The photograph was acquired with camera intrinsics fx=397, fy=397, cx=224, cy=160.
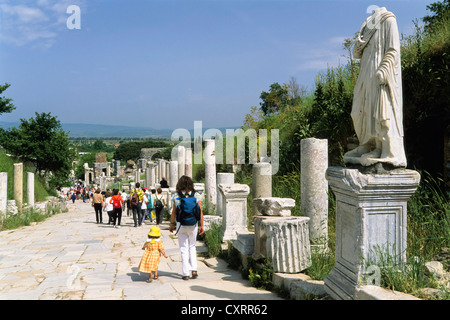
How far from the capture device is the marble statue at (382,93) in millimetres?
3962

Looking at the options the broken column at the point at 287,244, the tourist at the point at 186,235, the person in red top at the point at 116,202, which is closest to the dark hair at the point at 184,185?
the tourist at the point at 186,235

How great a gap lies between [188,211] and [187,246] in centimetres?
58

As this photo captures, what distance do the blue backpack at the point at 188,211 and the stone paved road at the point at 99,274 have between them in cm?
91

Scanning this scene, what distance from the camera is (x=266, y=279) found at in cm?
549

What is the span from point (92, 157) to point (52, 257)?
3122 inches

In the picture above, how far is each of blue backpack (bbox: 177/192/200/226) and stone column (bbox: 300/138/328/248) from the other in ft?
5.73

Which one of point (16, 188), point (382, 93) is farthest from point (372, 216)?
point (16, 188)

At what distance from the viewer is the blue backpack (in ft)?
19.9

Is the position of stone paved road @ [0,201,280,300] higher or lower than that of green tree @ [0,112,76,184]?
lower

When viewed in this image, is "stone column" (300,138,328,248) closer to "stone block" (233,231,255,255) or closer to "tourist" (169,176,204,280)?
"stone block" (233,231,255,255)

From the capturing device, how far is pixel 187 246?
6223 mm

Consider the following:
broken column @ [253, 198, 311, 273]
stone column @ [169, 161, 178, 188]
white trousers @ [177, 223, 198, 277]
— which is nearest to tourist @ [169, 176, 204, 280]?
white trousers @ [177, 223, 198, 277]

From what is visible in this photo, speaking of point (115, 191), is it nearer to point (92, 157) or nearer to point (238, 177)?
point (238, 177)
